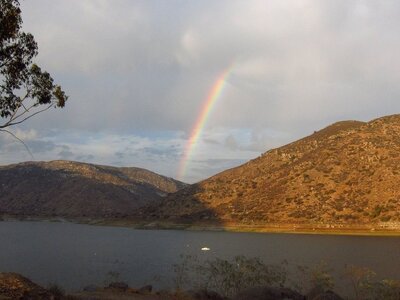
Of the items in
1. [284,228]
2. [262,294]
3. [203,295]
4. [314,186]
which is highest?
[314,186]

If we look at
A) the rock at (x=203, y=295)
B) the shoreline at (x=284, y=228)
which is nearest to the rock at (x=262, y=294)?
the rock at (x=203, y=295)

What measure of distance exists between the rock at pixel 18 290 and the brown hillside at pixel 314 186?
102m

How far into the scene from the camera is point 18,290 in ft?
61.3

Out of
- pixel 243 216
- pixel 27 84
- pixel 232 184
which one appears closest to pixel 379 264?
pixel 27 84

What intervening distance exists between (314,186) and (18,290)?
121 meters

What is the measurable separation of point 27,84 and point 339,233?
99.9 m

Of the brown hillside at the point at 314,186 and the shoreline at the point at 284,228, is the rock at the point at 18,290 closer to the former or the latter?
the shoreline at the point at 284,228

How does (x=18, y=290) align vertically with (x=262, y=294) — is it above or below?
above

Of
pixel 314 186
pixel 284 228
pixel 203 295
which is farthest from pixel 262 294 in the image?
pixel 314 186

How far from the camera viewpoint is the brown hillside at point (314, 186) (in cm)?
11906

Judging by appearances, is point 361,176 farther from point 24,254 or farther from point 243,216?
point 24,254

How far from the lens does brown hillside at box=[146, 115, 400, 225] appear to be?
4688 inches

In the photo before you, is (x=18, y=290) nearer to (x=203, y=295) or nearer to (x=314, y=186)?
(x=203, y=295)

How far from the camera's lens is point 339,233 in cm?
11056
